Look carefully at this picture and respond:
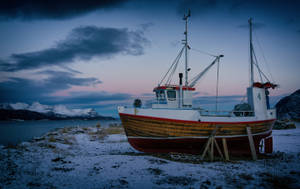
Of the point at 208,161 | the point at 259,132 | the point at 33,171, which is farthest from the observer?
the point at 259,132

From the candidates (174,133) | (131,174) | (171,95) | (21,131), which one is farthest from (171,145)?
(21,131)

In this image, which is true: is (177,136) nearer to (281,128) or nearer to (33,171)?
(33,171)

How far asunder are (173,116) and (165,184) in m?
5.33

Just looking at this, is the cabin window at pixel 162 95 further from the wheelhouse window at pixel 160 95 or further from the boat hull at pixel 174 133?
the boat hull at pixel 174 133

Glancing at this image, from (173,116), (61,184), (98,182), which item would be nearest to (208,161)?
(173,116)

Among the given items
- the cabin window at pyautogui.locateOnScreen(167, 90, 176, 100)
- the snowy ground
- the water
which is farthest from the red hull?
the water

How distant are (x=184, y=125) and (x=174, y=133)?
2.94 ft

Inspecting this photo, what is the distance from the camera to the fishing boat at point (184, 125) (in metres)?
11.8

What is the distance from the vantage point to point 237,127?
43.7ft

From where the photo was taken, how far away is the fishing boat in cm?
1180

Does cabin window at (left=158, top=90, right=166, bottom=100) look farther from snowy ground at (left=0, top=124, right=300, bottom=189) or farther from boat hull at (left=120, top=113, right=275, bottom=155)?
snowy ground at (left=0, top=124, right=300, bottom=189)

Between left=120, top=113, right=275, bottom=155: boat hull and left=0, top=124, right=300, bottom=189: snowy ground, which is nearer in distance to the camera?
left=0, top=124, right=300, bottom=189: snowy ground

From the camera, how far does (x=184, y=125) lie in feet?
39.1

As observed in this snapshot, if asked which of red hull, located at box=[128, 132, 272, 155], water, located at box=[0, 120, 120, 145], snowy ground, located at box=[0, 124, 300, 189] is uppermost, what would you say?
red hull, located at box=[128, 132, 272, 155]
